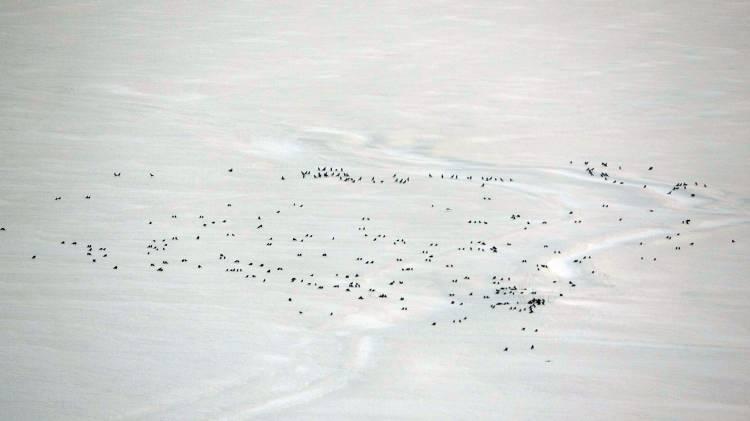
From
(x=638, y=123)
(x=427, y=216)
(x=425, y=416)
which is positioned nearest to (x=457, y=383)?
(x=425, y=416)

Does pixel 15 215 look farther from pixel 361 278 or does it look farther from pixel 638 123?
pixel 638 123

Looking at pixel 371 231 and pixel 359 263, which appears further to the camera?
pixel 371 231

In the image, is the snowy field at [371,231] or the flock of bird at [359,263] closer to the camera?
the snowy field at [371,231]

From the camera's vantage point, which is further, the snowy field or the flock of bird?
the flock of bird

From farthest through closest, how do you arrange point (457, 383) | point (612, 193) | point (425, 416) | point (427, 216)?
point (612, 193) < point (427, 216) < point (457, 383) < point (425, 416)

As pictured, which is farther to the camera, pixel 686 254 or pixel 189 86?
pixel 189 86

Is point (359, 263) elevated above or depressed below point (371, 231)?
above

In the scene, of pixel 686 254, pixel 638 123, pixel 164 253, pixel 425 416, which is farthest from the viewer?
pixel 638 123
